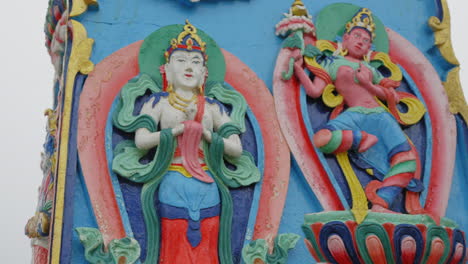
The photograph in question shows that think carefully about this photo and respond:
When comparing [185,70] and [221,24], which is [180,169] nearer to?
[185,70]

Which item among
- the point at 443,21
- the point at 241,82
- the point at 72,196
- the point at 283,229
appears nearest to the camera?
the point at 72,196

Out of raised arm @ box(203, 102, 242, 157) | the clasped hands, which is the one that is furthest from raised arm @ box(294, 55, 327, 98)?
the clasped hands

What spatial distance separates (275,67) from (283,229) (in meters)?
1.37

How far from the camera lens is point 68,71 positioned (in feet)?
17.4

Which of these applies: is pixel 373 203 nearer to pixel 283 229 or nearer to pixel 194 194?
pixel 283 229

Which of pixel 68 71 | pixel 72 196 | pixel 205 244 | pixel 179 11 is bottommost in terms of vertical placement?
pixel 205 244

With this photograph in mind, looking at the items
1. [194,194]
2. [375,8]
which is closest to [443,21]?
[375,8]

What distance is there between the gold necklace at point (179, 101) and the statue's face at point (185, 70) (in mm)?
80

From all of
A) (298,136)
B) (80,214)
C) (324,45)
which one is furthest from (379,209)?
(80,214)

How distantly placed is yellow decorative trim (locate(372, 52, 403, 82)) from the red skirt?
84.4 inches

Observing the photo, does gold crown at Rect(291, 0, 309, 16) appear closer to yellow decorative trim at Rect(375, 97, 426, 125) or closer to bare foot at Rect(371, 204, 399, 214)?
yellow decorative trim at Rect(375, 97, 426, 125)

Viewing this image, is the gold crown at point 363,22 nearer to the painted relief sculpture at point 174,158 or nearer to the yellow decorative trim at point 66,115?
the painted relief sculpture at point 174,158

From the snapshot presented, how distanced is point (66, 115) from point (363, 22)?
2638mm

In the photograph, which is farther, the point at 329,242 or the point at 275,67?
the point at 275,67
